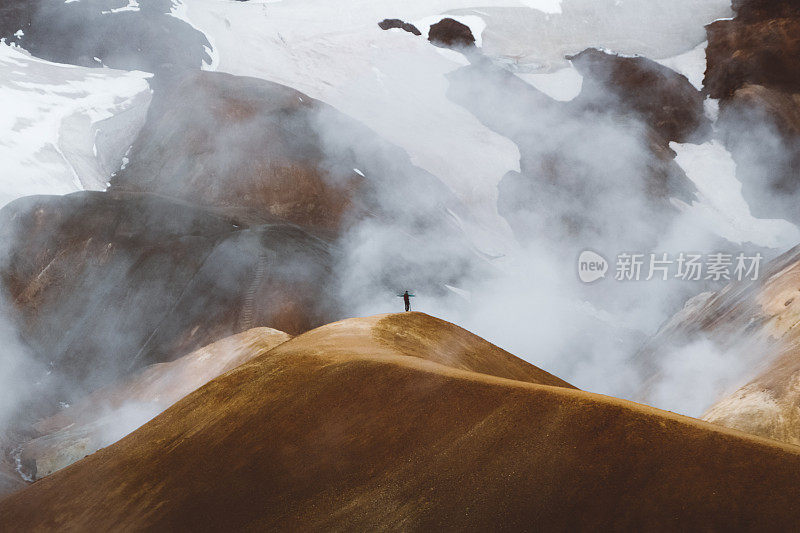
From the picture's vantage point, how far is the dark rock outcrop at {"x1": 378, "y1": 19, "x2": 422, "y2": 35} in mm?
40438

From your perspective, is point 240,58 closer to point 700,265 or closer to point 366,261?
point 366,261

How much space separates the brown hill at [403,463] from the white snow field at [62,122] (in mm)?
19169

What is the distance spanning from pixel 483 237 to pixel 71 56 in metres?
22.0

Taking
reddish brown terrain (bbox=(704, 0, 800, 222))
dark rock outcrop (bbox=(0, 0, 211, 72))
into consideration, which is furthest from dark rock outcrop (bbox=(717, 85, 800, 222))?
dark rock outcrop (bbox=(0, 0, 211, 72))

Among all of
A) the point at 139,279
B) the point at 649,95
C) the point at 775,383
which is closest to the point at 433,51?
the point at 649,95

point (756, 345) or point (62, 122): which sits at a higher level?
point (756, 345)

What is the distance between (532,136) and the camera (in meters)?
35.2

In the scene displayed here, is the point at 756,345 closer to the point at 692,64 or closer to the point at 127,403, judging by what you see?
the point at 127,403

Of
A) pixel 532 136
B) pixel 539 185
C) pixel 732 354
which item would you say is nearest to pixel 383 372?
pixel 732 354

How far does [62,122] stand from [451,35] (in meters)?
23.0

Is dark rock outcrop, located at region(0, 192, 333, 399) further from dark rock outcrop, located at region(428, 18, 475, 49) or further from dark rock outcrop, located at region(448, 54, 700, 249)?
dark rock outcrop, located at region(428, 18, 475, 49)

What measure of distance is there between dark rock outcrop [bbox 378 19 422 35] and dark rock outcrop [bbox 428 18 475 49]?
3.27 feet

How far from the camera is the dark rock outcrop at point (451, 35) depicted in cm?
3997

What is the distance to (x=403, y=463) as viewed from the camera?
6348mm
